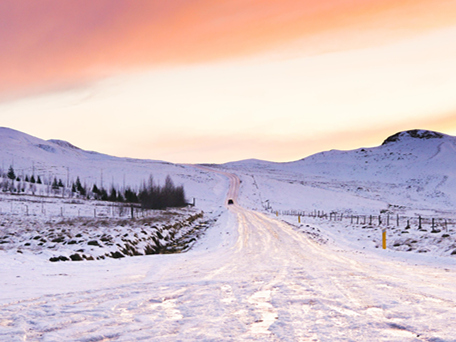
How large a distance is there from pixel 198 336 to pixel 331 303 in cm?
274

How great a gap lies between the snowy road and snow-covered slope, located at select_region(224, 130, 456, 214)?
2714 inches

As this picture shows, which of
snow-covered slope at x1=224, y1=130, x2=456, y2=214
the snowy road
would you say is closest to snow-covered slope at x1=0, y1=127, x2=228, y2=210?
snow-covered slope at x1=224, y1=130, x2=456, y2=214

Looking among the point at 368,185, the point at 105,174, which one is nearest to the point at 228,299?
the point at 105,174

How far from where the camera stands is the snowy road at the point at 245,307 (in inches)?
190

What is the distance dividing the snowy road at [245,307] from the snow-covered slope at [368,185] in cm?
6893

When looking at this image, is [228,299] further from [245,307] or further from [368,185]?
[368,185]

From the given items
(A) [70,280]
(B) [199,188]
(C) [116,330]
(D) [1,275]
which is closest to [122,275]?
(A) [70,280]

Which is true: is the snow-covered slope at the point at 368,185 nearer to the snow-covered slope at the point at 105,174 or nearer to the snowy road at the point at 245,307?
the snow-covered slope at the point at 105,174

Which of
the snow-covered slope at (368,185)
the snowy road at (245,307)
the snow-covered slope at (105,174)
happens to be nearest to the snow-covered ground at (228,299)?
the snowy road at (245,307)

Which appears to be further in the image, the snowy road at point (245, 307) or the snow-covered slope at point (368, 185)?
the snow-covered slope at point (368, 185)

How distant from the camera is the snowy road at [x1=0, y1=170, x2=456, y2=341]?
15.8 feet

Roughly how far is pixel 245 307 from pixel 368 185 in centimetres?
14526

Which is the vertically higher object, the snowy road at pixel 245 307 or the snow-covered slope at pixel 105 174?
the snow-covered slope at pixel 105 174

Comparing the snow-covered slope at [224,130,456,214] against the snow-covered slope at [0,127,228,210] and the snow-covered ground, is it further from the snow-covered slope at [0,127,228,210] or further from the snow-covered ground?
the snow-covered ground
